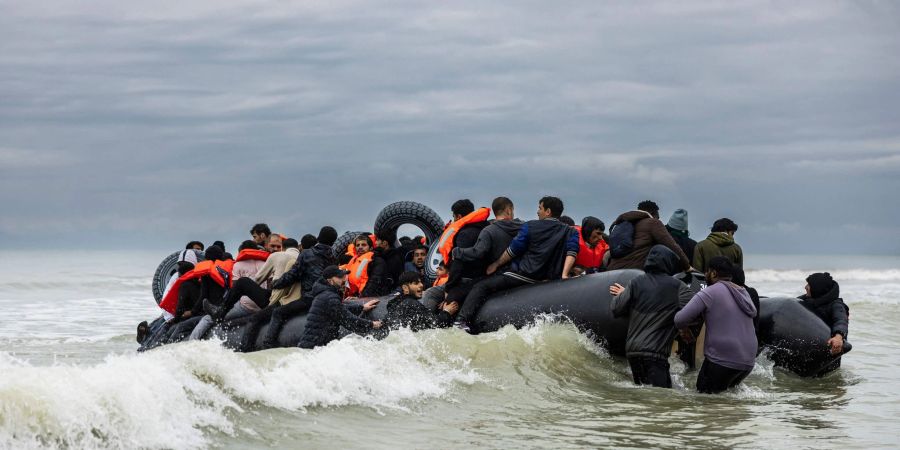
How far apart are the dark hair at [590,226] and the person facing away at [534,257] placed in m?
1.14

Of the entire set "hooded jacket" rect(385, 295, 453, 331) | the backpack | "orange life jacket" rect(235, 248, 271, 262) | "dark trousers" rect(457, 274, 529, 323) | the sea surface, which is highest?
the backpack

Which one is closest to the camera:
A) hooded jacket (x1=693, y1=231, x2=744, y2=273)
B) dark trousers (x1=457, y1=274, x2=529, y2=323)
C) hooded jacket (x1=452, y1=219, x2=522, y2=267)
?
hooded jacket (x1=452, y1=219, x2=522, y2=267)

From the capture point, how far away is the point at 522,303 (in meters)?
11.6

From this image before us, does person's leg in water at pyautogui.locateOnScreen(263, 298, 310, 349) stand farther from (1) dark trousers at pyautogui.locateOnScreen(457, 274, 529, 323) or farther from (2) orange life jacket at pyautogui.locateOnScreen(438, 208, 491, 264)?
(1) dark trousers at pyautogui.locateOnScreen(457, 274, 529, 323)

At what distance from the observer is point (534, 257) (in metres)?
11.6

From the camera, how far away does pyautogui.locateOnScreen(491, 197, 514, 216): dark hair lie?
11.9 meters

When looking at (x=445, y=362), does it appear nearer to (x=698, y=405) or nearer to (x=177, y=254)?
(x=698, y=405)

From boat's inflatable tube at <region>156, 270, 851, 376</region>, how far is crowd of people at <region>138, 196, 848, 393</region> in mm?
142

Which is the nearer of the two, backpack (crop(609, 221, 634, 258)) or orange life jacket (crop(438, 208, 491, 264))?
backpack (crop(609, 221, 634, 258))

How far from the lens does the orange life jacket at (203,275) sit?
1445cm

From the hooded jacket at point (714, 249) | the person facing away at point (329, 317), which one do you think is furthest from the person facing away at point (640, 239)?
the person facing away at point (329, 317)

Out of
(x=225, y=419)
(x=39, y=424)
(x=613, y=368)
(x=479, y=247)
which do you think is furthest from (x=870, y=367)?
(x=39, y=424)

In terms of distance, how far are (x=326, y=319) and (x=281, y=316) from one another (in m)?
1.59

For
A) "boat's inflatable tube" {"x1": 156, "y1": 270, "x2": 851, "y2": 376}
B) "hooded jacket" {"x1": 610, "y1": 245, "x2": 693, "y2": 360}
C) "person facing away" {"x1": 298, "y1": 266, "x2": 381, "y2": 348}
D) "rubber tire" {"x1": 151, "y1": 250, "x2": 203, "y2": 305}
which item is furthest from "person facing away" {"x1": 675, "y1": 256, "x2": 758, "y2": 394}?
"rubber tire" {"x1": 151, "y1": 250, "x2": 203, "y2": 305}
